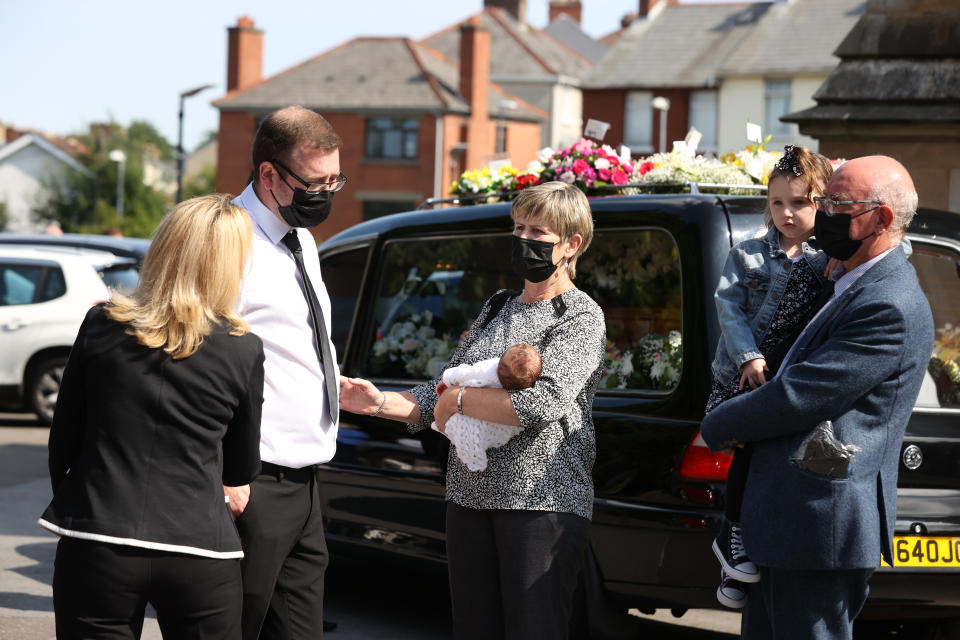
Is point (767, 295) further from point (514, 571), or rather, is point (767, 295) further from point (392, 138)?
point (392, 138)

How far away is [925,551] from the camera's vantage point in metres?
4.86

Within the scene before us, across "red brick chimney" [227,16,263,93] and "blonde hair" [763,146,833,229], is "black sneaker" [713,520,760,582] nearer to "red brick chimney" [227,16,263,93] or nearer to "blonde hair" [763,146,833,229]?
"blonde hair" [763,146,833,229]

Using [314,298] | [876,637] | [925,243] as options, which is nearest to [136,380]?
[314,298]

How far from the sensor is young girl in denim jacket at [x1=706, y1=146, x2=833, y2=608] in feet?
13.2

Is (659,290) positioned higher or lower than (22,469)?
higher

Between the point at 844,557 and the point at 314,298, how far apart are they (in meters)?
1.75

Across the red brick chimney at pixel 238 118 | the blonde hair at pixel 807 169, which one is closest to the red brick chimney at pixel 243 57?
the red brick chimney at pixel 238 118

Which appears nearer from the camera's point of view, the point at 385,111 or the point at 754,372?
the point at 754,372

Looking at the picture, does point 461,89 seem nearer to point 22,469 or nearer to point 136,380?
point 22,469

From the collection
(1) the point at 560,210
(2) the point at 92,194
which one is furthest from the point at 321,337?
(2) the point at 92,194

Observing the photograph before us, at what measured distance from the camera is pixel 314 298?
4066 millimetres

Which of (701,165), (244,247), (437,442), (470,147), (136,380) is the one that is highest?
(470,147)

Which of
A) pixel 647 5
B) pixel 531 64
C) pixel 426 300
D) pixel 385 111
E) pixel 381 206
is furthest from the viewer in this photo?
pixel 531 64

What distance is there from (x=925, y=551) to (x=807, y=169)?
149 centimetres
